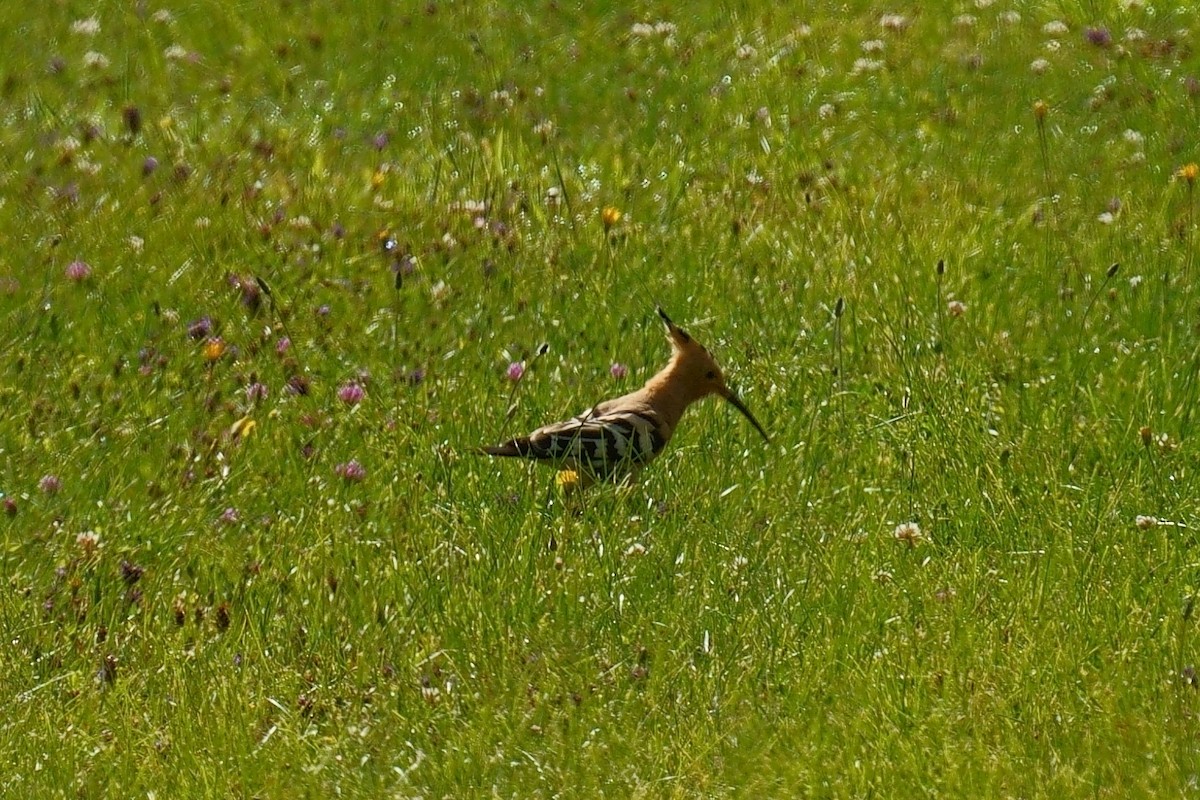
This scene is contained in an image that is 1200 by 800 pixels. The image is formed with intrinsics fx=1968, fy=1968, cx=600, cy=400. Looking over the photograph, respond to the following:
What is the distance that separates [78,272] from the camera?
301 inches

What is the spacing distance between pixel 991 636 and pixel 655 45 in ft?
21.8

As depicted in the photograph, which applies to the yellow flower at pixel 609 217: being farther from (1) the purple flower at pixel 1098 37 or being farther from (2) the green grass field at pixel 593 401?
(1) the purple flower at pixel 1098 37

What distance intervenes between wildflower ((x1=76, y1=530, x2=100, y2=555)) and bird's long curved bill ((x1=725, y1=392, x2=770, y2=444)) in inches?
86.5

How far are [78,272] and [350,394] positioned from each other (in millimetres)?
1592

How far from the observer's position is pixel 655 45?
11078 mm

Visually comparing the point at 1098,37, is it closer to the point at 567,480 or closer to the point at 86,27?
the point at 86,27

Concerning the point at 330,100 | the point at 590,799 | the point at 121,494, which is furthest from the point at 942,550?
the point at 330,100

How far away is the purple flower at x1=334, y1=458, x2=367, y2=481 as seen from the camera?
6133 mm

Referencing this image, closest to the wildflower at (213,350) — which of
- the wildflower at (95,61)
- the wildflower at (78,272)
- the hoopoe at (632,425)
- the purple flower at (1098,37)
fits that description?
the wildflower at (78,272)

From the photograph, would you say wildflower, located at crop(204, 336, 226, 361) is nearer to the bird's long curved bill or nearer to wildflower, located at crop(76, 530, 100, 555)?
wildflower, located at crop(76, 530, 100, 555)

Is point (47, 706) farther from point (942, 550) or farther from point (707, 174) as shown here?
point (707, 174)

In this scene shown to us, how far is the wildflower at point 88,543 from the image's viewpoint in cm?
559

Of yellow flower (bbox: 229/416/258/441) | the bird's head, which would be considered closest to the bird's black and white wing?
the bird's head

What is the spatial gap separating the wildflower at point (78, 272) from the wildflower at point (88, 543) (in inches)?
86.3
